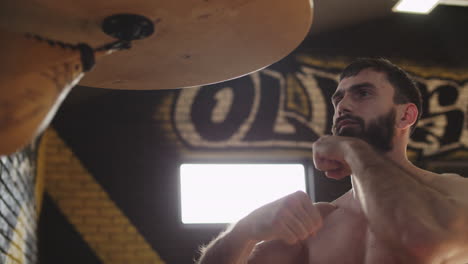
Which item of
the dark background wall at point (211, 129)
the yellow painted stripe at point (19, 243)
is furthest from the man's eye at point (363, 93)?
the dark background wall at point (211, 129)

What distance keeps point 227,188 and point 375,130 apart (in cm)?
327

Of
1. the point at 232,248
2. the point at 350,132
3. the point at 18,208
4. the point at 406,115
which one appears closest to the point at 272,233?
the point at 232,248

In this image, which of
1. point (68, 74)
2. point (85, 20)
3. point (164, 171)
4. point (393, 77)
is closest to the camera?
point (68, 74)

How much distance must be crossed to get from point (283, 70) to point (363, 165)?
402 centimetres

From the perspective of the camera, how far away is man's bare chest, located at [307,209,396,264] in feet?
5.11

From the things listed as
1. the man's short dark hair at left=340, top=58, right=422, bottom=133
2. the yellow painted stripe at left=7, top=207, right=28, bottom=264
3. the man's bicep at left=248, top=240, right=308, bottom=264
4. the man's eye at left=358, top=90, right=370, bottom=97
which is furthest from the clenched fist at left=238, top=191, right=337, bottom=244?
the yellow painted stripe at left=7, top=207, right=28, bottom=264

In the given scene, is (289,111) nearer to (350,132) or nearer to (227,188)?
(227,188)

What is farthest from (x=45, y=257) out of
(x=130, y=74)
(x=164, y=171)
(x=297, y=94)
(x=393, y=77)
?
(x=130, y=74)

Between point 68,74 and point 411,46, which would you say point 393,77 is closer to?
point 68,74

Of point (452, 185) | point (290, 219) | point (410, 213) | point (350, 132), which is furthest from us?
point (350, 132)

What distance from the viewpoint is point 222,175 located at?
194 inches

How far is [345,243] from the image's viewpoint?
5.42 feet

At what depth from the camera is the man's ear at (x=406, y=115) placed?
70.9 inches

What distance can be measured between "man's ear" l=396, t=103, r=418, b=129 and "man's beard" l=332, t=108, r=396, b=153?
0.12 feet
